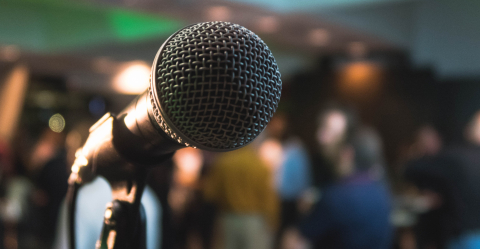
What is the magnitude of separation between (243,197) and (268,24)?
2.39 metres

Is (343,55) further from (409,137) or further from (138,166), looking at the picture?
(138,166)

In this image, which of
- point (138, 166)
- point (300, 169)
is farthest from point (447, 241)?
point (138, 166)

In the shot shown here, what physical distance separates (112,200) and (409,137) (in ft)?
19.5

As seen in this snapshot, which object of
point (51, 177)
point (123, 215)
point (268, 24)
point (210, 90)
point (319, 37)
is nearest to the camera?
point (210, 90)

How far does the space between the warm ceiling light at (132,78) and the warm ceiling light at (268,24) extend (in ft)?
9.24

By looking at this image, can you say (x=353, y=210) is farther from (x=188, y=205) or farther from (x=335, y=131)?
(x=188, y=205)

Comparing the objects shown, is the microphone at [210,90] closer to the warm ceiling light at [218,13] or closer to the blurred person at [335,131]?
the blurred person at [335,131]

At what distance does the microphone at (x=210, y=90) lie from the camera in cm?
49

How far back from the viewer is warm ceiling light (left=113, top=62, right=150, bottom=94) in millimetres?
7585

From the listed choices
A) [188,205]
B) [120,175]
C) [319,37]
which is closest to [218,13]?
[319,37]

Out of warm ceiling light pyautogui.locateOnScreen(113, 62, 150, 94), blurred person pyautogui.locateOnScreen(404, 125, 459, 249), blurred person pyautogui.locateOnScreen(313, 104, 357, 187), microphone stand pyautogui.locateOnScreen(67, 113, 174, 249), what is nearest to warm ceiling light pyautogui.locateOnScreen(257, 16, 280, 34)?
blurred person pyautogui.locateOnScreen(404, 125, 459, 249)

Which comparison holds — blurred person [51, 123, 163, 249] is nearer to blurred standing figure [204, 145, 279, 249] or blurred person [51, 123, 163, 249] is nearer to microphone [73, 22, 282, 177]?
microphone [73, 22, 282, 177]

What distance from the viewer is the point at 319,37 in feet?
18.9

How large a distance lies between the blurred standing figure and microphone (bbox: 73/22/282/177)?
10.5ft
